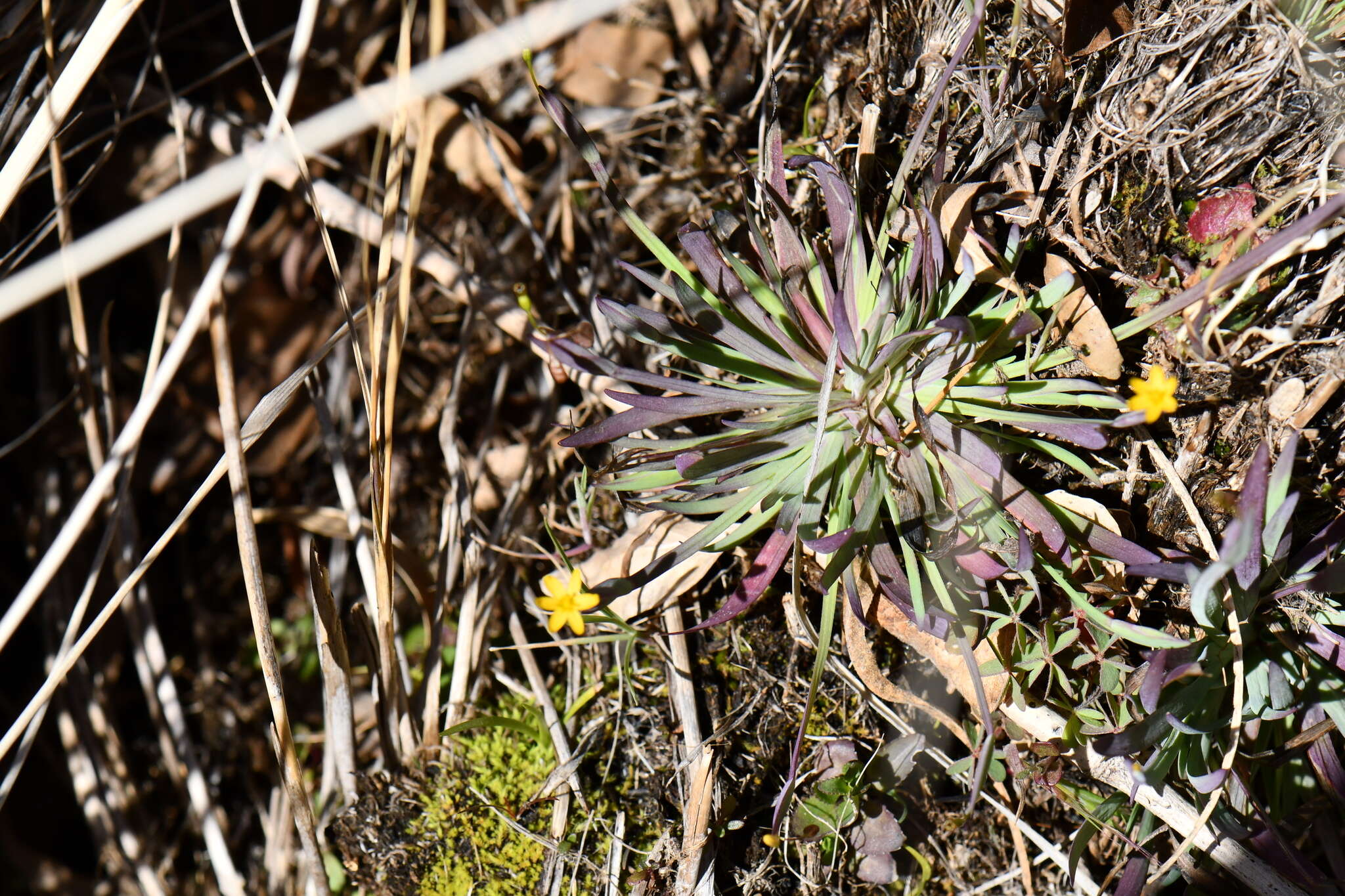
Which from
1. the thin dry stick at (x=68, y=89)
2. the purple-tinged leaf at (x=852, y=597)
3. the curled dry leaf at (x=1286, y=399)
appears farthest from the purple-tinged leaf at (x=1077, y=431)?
the thin dry stick at (x=68, y=89)

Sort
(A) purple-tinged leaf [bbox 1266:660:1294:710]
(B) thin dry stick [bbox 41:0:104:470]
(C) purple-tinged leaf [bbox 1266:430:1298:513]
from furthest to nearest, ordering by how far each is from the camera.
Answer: (B) thin dry stick [bbox 41:0:104:470] → (A) purple-tinged leaf [bbox 1266:660:1294:710] → (C) purple-tinged leaf [bbox 1266:430:1298:513]

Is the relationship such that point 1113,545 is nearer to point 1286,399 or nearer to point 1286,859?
point 1286,399

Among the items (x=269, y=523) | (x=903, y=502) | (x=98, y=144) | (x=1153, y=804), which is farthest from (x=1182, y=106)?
(x=98, y=144)

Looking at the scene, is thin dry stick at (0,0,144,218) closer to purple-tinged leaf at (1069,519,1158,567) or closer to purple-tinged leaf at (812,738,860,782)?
purple-tinged leaf at (812,738,860,782)

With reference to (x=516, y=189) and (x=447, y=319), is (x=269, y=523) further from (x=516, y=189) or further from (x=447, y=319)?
(x=516, y=189)

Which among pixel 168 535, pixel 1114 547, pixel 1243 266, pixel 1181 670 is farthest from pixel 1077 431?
pixel 168 535

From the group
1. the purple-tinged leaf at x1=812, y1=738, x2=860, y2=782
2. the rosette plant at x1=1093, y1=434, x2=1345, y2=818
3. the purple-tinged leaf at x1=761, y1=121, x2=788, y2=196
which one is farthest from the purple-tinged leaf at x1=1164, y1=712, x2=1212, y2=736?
the purple-tinged leaf at x1=761, y1=121, x2=788, y2=196

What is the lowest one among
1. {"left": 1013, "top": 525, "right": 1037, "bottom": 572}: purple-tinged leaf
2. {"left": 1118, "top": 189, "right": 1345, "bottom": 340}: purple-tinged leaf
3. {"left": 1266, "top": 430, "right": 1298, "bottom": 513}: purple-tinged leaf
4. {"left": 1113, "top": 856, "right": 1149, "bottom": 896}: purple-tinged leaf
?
{"left": 1113, "top": 856, "right": 1149, "bottom": 896}: purple-tinged leaf
